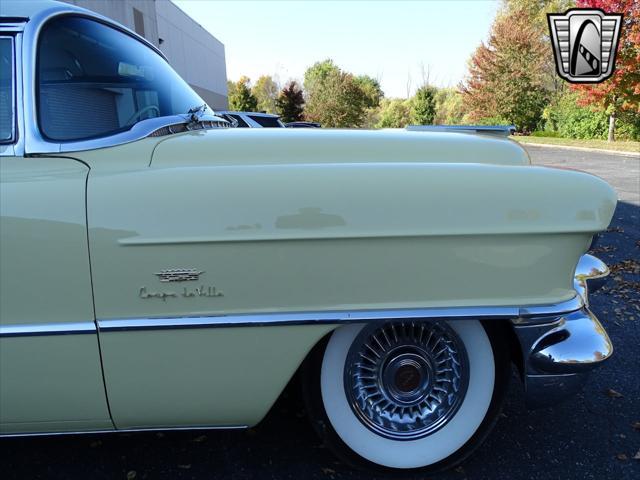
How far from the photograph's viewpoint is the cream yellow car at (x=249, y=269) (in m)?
1.52

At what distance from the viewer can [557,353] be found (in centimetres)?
169

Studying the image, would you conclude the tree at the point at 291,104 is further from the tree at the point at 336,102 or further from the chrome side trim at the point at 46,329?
the chrome side trim at the point at 46,329

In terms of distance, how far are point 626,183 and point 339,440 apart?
34.3ft

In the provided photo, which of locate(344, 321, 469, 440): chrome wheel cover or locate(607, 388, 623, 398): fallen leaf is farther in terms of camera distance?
locate(607, 388, 623, 398): fallen leaf

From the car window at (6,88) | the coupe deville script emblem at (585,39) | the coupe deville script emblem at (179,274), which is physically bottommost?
the coupe deville script emblem at (179,274)

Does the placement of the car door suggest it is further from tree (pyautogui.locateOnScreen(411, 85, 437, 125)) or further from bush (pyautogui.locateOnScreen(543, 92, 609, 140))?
tree (pyautogui.locateOnScreen(411, 85, 437, 125))

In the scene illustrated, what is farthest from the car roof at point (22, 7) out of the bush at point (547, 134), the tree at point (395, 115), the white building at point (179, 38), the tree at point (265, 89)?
the tree at point (265, 89)

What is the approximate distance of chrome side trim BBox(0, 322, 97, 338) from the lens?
1.53 m

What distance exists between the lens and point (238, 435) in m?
2.13

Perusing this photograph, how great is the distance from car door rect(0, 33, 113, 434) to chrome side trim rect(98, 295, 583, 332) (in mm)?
141

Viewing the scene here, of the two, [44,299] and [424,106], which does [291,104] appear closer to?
[424,106]

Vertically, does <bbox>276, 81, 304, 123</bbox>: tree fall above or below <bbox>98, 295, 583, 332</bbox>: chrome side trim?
above

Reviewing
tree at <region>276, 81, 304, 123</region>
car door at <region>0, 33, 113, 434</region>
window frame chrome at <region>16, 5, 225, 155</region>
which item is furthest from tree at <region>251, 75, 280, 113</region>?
car door at <region>0, 33, 113, 434</region>

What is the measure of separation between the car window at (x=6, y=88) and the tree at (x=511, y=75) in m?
32.2
